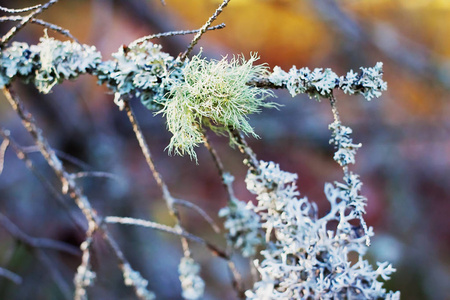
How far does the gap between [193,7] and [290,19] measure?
0.51 metres

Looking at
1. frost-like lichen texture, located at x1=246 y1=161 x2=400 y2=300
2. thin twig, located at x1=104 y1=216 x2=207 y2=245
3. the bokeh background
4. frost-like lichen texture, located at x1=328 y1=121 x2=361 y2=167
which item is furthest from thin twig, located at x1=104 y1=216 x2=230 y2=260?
the bokeh background

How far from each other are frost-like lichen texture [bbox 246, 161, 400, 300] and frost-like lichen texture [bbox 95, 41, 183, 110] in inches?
5.1

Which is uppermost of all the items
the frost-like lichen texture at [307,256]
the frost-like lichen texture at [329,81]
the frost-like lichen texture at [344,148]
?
the frost-like lichen texture at [329,81]

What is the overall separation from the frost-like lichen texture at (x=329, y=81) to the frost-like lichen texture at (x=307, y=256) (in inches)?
3.7

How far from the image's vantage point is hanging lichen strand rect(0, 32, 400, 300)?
36 cm

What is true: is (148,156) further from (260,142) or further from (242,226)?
(260,142)

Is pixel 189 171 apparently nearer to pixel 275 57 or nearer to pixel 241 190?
pixel 241 190

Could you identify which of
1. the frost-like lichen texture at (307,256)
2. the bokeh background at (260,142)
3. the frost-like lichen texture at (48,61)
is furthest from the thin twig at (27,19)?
the bokeh background at (260,142)

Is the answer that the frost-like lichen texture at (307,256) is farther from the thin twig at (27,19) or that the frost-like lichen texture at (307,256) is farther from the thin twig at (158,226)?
the thin twig at (27,19)

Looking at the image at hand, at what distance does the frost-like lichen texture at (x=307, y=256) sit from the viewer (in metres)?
0.39

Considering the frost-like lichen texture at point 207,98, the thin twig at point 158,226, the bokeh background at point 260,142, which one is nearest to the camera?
the frost-like lichen texture at point 207,98

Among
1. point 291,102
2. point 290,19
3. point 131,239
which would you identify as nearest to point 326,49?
point 290,19

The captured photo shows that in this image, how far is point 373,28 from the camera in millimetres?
1637

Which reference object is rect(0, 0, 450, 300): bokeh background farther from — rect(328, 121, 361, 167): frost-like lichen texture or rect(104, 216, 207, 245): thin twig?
rect(328, 121, 361, 167): frost-like lichen texture
